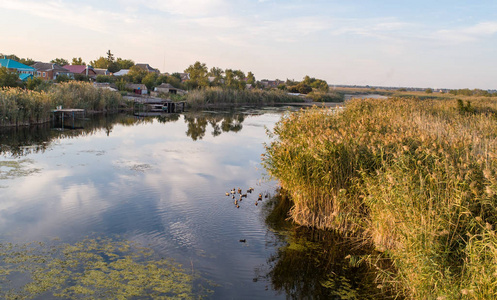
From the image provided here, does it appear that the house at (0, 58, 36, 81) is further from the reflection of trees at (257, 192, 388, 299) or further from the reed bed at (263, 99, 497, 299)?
the reflection of trees at (257, 192, 388, 299)

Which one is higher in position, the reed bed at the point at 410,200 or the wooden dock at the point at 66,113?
the wooden dock at the point at 66,113

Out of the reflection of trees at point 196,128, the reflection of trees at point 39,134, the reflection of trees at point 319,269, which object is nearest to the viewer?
the reflection of trees at point 319,269

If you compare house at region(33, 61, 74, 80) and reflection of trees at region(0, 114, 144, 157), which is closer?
reflection of trees at region(0, 114, 144, 157)

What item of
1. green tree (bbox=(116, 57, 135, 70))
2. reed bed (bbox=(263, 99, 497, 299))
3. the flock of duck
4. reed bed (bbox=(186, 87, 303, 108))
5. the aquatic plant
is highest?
green tree (bbox=(116, 57, 135, 70))

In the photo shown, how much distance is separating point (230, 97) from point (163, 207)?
168 ft

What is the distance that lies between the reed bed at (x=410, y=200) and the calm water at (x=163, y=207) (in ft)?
3.34

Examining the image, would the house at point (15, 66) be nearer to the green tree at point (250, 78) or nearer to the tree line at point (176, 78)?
the tree line at point (176, 78)

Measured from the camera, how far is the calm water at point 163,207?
7.81m

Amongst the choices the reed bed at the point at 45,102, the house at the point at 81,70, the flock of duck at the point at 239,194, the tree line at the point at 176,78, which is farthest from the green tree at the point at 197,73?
the flock of duck at the point at 239,194

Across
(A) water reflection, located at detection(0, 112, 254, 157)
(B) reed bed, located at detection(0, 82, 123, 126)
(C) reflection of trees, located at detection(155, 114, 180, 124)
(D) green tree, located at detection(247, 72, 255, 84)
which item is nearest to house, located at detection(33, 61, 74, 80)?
(D) green tree, located at detection(247, 72, 255, 84)

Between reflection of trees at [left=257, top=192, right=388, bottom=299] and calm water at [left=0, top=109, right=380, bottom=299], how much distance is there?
4cm

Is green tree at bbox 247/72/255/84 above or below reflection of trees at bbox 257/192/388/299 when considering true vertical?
above

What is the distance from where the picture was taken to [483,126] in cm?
1369

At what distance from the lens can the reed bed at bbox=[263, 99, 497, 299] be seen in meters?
5.34
